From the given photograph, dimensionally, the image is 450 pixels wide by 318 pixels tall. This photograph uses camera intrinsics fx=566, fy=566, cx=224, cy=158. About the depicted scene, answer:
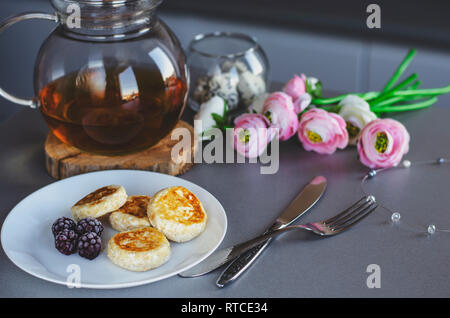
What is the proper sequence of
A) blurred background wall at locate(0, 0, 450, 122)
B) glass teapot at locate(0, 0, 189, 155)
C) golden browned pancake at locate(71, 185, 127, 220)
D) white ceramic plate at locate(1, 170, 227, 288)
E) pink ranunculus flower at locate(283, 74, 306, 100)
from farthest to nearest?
blurred background wall at locate(0, 0, 450, 122) < pink ranunculus flower at locate(283, 74, 306, 100) < glass teapot at locate(0, 0, 189, 155) < golden browned pancake at locate(71, 185, 127, 220) < white ceramic plate at locate(1, 170, 227, 288)

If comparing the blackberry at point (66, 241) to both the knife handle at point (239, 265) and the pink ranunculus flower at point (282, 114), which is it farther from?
the pink ranunculus flower at point (282, 114)

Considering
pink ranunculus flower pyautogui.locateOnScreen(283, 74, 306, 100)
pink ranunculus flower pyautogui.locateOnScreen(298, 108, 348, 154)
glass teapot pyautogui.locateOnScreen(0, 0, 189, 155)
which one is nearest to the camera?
glass teapot pyautogui.locateOnScreen(0, 0, 189, 155)

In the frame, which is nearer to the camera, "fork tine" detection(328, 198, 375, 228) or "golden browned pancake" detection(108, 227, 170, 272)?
"golden browned pancake" detection(108, 227, 170, 272)

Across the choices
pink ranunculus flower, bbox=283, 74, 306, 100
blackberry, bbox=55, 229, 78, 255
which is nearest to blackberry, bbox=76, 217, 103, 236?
blackberry, bbox=55, 229, 78, 255

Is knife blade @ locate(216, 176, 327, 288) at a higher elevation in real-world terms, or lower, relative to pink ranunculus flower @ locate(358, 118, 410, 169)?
lower

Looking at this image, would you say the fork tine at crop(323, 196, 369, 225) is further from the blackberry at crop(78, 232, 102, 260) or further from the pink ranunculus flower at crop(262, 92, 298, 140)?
the blackberry at crop(78, 232, 102, 260)

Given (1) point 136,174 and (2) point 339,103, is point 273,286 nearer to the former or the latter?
(1) point 136,174

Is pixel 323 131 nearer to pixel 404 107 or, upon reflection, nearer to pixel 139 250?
pixel 404 107

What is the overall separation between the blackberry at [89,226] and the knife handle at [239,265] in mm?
194

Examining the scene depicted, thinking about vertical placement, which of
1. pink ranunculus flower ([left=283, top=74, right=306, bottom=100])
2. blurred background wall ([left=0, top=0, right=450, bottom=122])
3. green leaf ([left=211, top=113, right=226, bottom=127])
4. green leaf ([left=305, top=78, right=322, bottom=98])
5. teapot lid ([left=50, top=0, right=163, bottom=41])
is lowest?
blurred background wall ([left=0, top=0, right=450, bottom=122])

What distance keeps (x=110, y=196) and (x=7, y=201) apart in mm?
215

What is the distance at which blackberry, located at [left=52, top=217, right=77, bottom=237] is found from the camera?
0.82 m

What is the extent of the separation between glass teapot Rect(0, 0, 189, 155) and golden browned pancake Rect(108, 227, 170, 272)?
25 centimetres

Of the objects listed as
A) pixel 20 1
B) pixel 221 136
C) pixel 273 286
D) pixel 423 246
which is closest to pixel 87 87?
pixel 221 136
